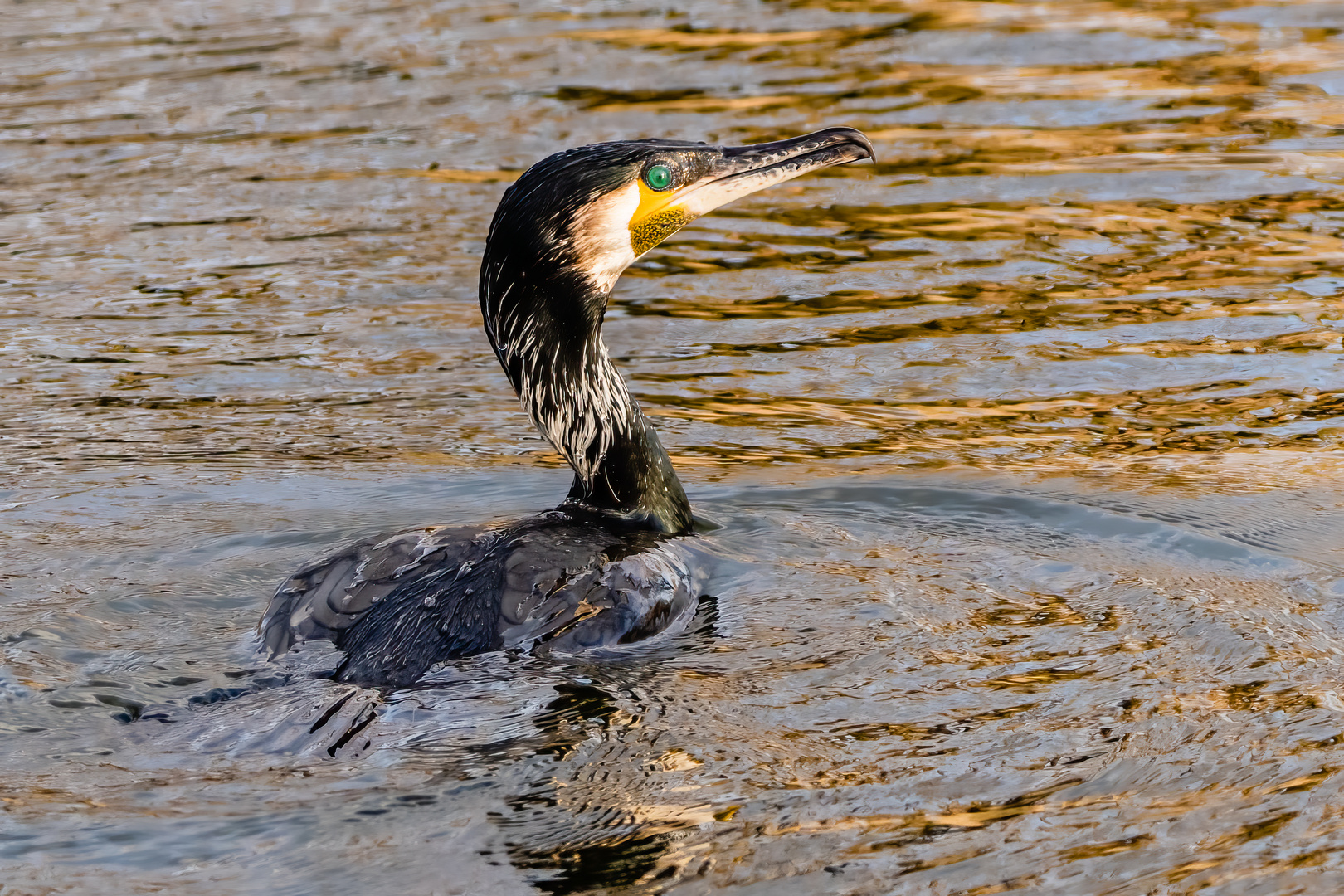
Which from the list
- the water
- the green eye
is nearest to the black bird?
the green eye

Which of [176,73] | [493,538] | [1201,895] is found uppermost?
[176,73]

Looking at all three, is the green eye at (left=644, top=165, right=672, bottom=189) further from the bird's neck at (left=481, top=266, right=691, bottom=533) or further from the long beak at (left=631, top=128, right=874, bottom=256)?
the bird's neck at (left=481, top=266, right=691, bottom=533)

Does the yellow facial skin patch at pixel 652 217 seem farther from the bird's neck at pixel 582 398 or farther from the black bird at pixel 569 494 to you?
the bird's neck at pixel 582 398

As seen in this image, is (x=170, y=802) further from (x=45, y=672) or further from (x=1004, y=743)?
(x=1004, y=743)

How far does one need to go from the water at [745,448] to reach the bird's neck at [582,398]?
11.9 inches

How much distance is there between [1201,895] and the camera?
10.3 ft

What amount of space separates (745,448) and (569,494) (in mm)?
1098

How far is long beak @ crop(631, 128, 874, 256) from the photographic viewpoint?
4.86 meters

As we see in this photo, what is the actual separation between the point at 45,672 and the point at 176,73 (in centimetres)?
816

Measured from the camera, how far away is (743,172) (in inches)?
193

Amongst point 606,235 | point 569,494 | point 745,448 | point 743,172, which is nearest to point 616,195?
point 606,235

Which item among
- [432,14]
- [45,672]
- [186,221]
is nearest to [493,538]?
[45,672]

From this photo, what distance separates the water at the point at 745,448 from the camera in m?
3.46

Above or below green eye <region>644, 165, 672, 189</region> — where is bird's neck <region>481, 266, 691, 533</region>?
below
